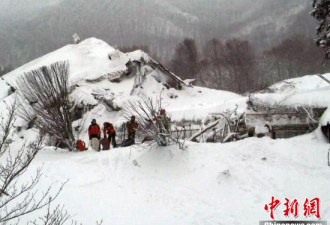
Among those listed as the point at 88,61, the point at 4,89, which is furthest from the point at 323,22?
the point at 4,89

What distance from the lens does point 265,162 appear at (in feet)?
32.7

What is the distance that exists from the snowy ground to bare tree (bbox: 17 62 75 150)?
4.58 ft

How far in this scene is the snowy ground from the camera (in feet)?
26.2

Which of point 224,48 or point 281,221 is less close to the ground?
point 224,48

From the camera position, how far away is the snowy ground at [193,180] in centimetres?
799

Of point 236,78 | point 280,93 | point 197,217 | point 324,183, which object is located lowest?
point 197,217

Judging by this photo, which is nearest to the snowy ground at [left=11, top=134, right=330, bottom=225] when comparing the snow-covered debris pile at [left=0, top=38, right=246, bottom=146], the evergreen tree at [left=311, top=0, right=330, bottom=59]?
the evergreen tree at [left=311, top=0, right=330, bottom=59]

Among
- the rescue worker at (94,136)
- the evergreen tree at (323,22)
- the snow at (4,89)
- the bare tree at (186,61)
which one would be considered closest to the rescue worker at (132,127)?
the rescue worker at (94,136)

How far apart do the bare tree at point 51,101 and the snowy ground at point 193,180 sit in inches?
55.0

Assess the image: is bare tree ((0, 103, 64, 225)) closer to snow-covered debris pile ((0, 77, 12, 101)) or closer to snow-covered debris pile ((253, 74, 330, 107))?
snow-covered debris pile ((253, 74, 330, 107))

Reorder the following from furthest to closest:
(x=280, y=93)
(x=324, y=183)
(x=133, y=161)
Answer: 1. (x=280, y=93)
2. (x=133, y=161)
3. (x=324, y=183)

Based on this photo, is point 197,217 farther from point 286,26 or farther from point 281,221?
point 286,26

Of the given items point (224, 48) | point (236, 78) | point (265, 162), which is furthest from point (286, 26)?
point (265, 162)

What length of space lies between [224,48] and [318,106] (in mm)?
41864
